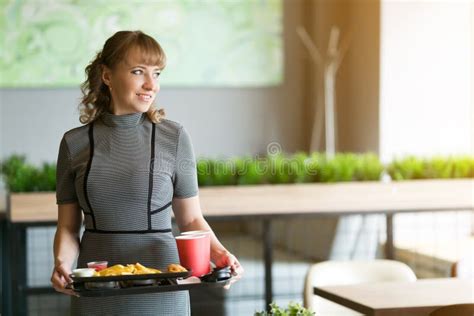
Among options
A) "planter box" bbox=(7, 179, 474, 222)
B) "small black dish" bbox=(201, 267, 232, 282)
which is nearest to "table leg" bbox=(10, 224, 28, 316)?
"planter box" bbox=(7, 179, 474, 222)

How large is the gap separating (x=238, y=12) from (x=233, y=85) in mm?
706

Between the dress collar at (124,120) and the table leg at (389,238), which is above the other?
the dress collar at (124,120)

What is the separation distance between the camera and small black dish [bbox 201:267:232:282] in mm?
1832

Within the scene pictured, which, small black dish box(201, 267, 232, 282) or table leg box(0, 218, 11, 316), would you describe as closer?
small black dish box(201, 267, 232, 282)

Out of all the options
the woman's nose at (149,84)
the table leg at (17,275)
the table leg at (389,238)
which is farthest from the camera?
the table leg at (389,238)

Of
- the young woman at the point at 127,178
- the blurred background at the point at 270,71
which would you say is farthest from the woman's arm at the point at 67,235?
the blurred background at the point at 270,71

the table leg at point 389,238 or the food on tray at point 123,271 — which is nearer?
the food on tray at point 123,271

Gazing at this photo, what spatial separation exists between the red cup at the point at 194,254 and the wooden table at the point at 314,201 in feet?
7.24

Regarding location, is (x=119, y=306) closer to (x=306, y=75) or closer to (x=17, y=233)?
(x=17, y=233)

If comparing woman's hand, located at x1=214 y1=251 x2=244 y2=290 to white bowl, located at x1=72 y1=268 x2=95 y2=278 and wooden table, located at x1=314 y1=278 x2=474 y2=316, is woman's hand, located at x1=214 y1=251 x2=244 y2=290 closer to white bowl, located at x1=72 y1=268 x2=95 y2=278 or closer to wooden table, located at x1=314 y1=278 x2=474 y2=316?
white bowl, located at x1=72 y1=268 x2=95 y2=278

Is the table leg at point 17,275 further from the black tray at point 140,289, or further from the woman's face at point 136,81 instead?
the black tray at point 140,289

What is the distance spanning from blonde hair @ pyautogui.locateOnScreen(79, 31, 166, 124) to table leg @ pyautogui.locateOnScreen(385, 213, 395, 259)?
2411 mm

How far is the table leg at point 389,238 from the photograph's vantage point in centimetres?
431

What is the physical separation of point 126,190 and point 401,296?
1047 millimetres
